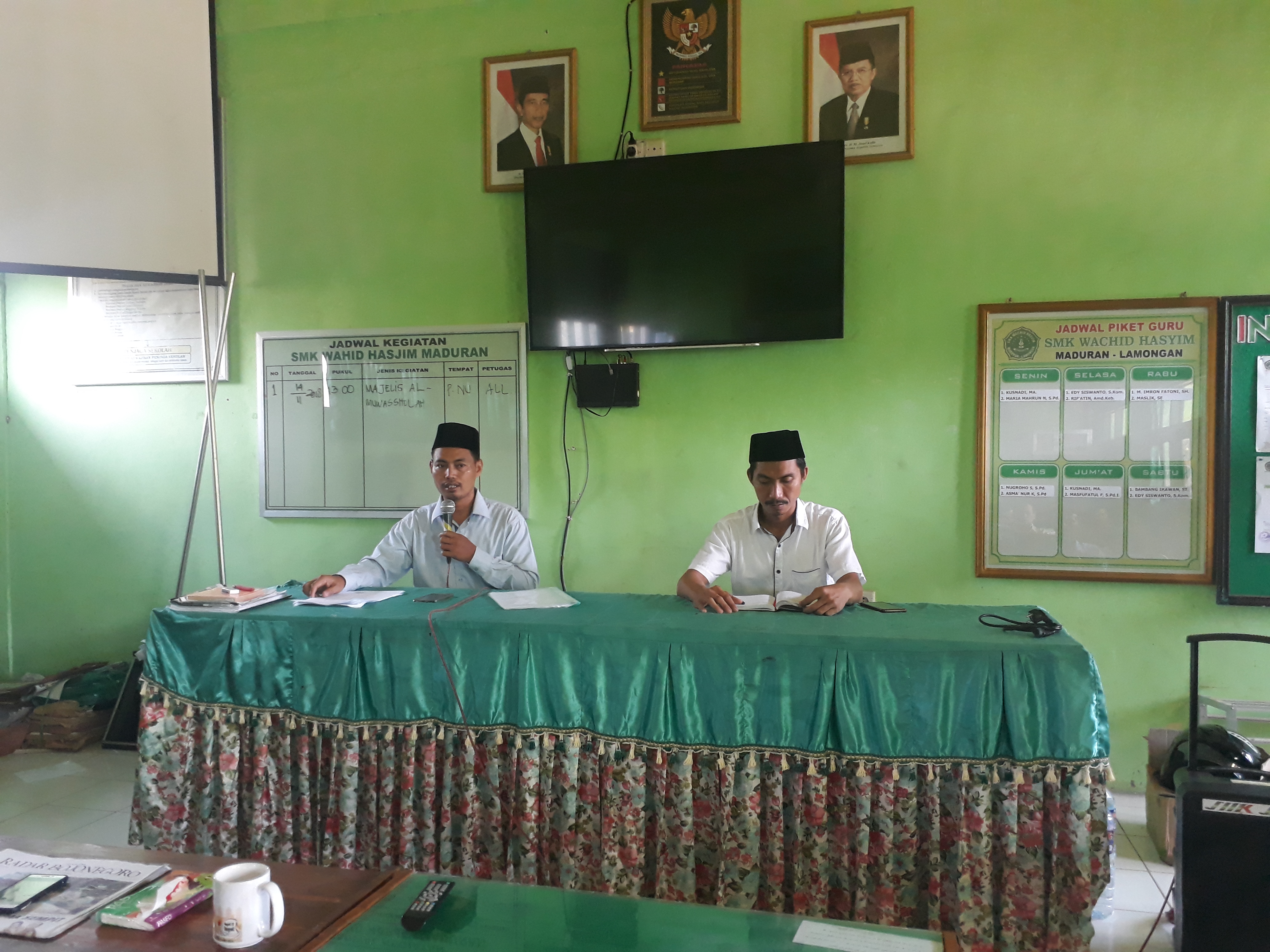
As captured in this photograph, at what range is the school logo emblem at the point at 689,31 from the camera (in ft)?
11.4

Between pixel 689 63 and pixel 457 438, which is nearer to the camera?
pixel 457 438

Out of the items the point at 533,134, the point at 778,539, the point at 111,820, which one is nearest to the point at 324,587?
the point at 111,820

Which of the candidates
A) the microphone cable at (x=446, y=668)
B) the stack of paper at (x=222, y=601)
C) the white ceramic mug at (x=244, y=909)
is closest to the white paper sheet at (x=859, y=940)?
the white ceramic mug at (x=244, y=909)

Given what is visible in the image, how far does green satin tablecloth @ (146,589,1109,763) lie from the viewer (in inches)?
78.4

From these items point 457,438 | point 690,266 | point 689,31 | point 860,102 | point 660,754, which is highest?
point 689,31

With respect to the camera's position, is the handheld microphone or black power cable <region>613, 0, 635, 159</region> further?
black power cable <region>613, 0, 635, 159</region>

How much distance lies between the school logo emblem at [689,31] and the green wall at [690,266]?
15 cm

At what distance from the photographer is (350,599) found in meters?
2.61

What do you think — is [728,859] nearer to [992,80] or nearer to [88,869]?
[88,869]

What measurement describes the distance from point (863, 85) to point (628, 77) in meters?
1.00

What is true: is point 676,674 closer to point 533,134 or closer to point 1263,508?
point 1263,508

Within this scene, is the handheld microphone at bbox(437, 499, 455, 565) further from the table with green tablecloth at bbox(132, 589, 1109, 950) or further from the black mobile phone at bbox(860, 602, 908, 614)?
the black mobile phone at bbox(860, 602, 908, 614)

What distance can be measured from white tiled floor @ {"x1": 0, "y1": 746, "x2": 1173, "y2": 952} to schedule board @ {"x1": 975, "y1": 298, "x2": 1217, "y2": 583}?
0.98 meters

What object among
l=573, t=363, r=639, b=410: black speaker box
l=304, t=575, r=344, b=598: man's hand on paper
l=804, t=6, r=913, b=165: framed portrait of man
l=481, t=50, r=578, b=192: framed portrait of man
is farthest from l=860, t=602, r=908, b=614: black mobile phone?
l=481, t=50, r=578, b=192: framed portrait of man
